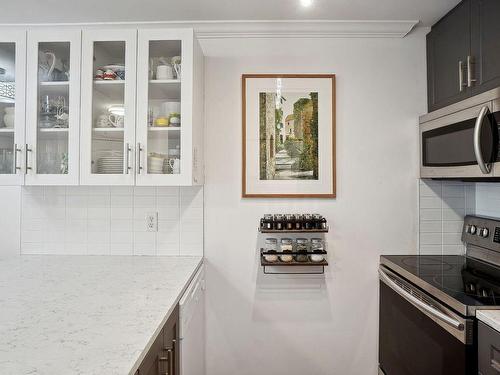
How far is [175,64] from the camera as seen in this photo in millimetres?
1862

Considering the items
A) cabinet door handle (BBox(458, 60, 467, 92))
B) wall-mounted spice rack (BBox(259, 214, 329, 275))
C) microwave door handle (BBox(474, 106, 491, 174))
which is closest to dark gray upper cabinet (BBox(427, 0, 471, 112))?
cabinet door handle (BBox(458, 60, 467, 92))

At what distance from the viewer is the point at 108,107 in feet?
6.15

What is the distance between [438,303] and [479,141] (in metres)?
0.71

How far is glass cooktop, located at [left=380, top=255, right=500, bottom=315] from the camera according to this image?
1.35m

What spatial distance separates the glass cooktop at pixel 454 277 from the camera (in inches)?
53.3

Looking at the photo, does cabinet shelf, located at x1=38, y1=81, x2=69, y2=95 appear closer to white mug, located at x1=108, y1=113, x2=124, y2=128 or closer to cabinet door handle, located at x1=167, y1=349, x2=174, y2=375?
white mug, located at x1=108, y1=113, x2=124, y2=128

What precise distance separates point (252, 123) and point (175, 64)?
1.88 feet

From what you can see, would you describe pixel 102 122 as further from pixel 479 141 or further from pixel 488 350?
pixel 488 350

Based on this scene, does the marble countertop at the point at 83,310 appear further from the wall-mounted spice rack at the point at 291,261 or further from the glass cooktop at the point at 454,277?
the glass cooktop at the point at 454,277

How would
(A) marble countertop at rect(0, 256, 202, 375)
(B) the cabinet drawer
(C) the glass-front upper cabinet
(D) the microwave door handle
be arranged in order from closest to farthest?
(A) marble countertop at rect(0, 256, 202, 375)
(B) the cabinet drawer
(D) the microwave door handle
(C) the glass-front upper cabinet

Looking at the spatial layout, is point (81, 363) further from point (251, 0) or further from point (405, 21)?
point (405, 21)

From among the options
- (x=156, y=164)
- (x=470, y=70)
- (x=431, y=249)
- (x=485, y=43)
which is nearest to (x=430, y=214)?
(x=431, y=249)

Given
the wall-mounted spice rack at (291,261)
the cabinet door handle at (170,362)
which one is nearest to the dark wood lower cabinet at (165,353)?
the cabinet door handle at (170,362)

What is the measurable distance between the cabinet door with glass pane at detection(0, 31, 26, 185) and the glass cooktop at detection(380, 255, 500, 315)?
2.12 meters
